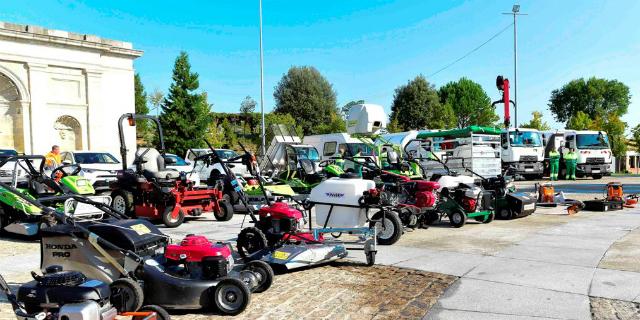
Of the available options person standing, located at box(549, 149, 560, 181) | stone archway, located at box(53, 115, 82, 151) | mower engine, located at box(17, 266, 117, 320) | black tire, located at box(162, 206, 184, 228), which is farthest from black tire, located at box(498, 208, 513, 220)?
stone archway, located at box(53, 115, 82, 151)

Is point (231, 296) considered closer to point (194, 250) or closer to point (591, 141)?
point (194, 250)

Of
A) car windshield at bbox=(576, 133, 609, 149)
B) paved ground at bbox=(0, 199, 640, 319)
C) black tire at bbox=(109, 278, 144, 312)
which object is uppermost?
car windshield at bbox=(576, 133, 609, 149)

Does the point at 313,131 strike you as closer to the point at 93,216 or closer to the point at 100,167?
the point at 100,167

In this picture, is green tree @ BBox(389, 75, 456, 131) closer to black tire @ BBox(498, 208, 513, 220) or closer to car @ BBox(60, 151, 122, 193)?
car @ BBox(60, 151, 122, 193)

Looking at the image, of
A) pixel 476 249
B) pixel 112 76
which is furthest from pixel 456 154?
pixel 112 76

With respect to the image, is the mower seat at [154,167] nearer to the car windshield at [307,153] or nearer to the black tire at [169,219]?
the black tire at [169,219]

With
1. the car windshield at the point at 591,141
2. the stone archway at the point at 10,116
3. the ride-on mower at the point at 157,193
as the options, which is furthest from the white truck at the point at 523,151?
the stone archway at the point at 10,116

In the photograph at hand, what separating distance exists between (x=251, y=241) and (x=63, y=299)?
133 inches

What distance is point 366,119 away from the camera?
19.4 metres

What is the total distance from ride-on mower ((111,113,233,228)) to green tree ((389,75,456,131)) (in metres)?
43.5

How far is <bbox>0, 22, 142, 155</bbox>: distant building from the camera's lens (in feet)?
92.5

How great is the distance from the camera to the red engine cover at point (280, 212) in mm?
6504

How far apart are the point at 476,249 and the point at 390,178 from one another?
2.96m

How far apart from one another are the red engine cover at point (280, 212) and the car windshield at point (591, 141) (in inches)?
862
